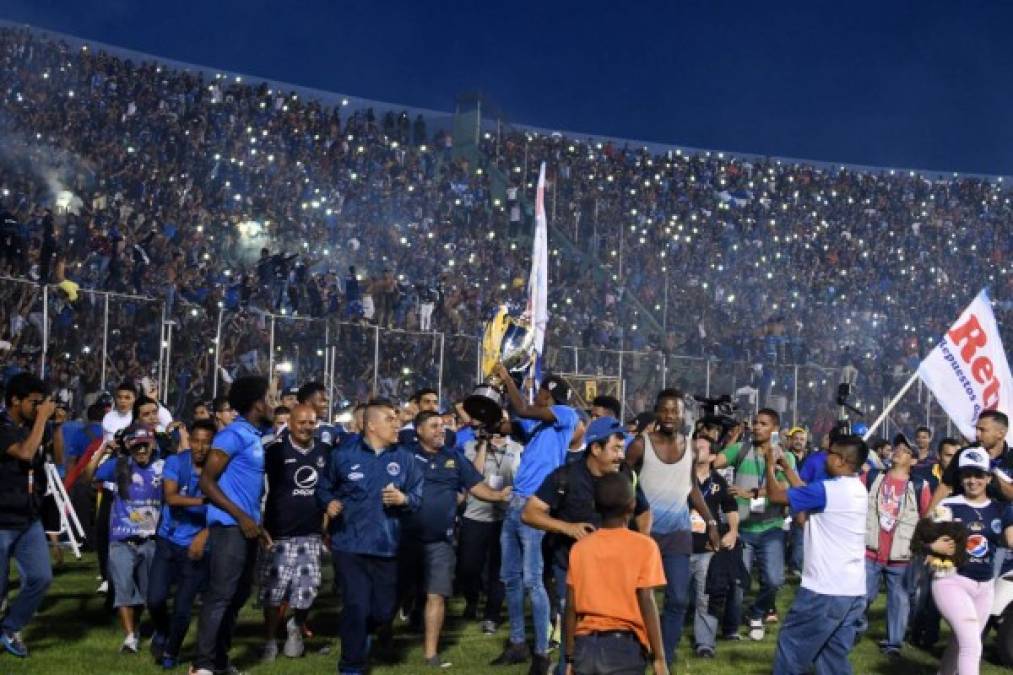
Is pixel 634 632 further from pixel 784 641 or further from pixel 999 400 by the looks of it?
pixel 999 400

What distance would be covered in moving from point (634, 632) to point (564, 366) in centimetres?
1878

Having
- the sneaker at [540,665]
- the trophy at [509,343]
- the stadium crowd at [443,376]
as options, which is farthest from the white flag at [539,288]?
the sneaker at [540,665]

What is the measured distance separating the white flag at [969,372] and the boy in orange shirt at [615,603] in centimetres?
910

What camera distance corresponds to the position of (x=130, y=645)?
9.68 m

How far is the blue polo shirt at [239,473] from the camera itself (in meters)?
8.30

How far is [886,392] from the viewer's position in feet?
100

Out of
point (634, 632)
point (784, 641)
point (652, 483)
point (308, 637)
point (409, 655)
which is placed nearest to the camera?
point (634, 632)

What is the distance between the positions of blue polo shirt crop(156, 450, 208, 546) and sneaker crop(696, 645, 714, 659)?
408 cm

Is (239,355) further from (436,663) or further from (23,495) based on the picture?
(436,663)

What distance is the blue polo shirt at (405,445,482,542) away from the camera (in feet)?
33.1

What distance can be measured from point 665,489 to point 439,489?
8.04ft

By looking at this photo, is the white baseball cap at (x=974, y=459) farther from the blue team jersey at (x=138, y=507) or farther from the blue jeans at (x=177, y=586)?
the blue team jersey at (x=138, y=507)

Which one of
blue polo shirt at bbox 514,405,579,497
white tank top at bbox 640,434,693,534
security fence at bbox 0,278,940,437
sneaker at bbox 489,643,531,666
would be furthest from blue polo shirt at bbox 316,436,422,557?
security fence at bbox 0,278,940,437

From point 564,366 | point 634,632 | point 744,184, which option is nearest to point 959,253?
point 744,184
